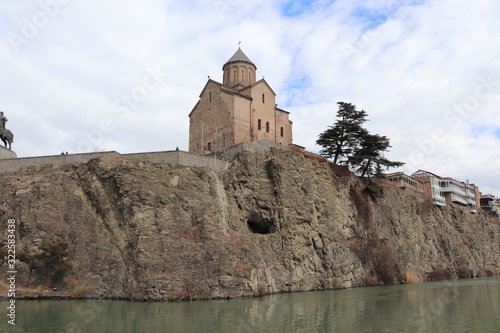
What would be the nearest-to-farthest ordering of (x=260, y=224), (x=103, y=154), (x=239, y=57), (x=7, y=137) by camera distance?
(x=103, y=154) → (x=260, y=224) → (x=7, y=137) → (x=239, y=57)

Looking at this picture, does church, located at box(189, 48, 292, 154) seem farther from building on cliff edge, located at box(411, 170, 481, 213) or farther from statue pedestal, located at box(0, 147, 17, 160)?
building on cliff edge, located at box(411, 170, 481, 213)

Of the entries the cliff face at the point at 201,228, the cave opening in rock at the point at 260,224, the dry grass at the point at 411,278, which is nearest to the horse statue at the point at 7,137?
the cliff face at the point at 201,228

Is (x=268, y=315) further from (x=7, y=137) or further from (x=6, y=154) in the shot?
(x=7, y=137)

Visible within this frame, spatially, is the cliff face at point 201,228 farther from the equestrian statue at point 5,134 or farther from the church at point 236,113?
the church at point 236,113

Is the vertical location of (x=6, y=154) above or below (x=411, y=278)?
above

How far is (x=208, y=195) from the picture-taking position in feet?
92.8

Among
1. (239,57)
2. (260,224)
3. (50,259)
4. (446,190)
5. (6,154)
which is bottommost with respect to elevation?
(50,259)

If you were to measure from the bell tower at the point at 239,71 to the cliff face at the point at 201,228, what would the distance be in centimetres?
1171

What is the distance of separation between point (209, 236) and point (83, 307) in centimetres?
802

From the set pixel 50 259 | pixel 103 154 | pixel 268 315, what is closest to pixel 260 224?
pixel 103 154

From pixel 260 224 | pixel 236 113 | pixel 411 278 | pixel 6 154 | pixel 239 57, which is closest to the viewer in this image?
pixel 260 224

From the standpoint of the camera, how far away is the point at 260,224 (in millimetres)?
31094

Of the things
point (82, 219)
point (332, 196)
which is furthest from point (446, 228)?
point (82, 219)

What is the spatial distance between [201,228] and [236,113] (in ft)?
49.2
